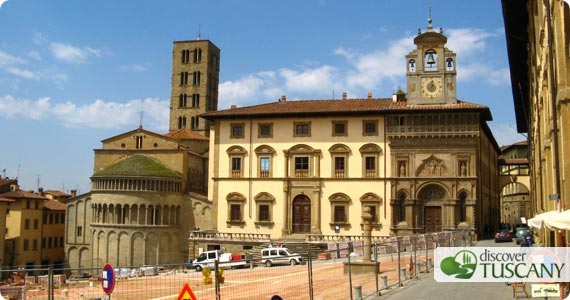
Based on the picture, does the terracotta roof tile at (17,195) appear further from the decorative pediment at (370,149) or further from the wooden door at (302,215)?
the decorative pediment at (370,149)

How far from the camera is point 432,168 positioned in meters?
49.3

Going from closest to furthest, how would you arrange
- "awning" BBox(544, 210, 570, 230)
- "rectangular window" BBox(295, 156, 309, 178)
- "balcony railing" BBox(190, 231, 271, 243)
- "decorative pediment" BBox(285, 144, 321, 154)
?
Answer: "awning" BBox(544, 210, 570, 230)
"balcony railing" BBox(190, 231, 271, 243)
"decorative pediment" BBox(285, 144, 321, 154)
"rectangular window" BBox(295, 156, 309, 178)

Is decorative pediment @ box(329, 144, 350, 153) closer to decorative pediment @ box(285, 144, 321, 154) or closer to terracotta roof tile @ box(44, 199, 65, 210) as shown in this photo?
decorative pediment @ box(285, 144, 321, 154)

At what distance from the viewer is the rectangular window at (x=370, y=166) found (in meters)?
50.7

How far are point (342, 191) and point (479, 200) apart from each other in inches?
446

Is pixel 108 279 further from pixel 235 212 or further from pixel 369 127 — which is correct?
pixel 235 212

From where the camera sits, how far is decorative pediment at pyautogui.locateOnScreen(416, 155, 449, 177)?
161ft

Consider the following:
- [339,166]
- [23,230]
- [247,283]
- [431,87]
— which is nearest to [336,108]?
[339,166]

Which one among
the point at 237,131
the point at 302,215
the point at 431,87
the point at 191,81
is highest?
the point at 191,81

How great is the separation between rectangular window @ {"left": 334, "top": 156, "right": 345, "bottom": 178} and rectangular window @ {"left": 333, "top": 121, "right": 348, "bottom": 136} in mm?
2059

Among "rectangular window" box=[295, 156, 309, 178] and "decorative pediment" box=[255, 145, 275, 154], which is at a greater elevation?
"decorative pediment" box=[255, 145, 275, 154]

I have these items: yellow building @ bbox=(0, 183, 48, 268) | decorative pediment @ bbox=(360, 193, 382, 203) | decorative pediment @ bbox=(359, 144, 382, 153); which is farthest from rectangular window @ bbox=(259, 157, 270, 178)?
yellow building @ bbox=(0, 183, 48, 268)

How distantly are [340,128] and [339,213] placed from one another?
7.27 m

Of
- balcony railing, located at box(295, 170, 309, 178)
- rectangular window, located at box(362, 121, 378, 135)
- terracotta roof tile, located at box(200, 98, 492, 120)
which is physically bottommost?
balcony railing, located at box(295, 170, 309, 178)
